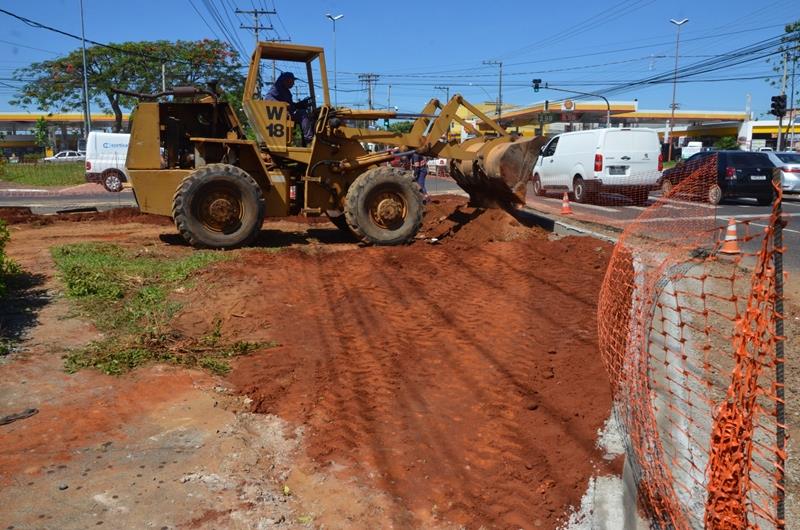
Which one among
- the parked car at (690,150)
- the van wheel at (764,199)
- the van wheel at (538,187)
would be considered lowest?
the van wheel at (764,199)

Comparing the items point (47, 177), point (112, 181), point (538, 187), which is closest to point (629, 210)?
point (538, 187)

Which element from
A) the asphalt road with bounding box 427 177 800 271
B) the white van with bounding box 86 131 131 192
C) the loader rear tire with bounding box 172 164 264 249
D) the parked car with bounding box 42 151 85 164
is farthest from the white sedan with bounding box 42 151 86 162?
the loader rear tire with bounding box 172 164 264 249

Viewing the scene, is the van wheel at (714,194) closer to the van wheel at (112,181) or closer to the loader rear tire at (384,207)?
the loader rear tire at (384,207)

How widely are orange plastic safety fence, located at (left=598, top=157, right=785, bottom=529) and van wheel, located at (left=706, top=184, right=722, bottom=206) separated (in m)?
10.5

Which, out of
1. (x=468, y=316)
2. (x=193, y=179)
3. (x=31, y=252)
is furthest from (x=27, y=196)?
(x=468, y=316)

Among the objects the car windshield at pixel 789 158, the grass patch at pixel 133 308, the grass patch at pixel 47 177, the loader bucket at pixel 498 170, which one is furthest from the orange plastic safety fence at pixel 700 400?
the grass patch at pixel 47 177

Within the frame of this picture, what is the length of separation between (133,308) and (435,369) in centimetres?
340

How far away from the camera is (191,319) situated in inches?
259

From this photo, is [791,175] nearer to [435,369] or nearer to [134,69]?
[435,369]

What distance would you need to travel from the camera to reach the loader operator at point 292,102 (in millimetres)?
10180

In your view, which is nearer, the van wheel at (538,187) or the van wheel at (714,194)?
the van wheel at (714,194)

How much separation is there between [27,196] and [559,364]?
25.8m

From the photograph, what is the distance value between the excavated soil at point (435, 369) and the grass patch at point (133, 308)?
301 millimetres

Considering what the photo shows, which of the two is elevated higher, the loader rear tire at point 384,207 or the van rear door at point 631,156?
the van rear door at point 631,156
